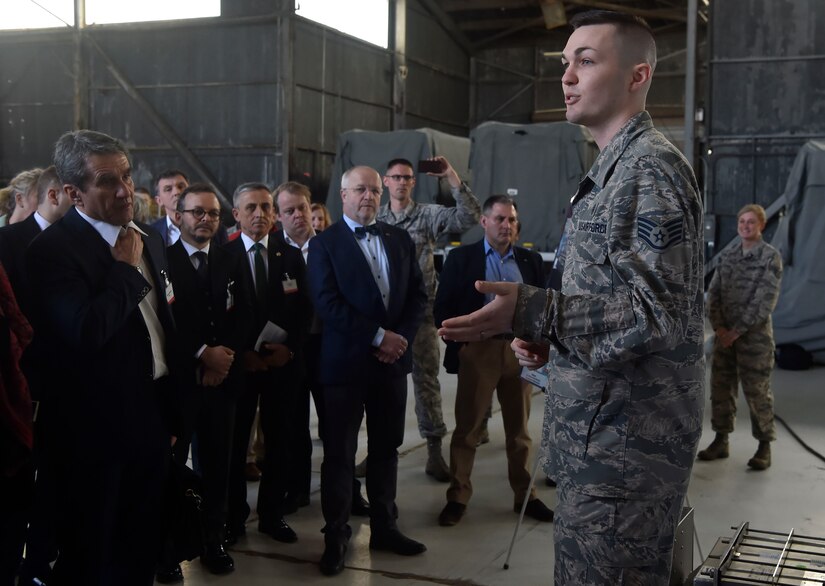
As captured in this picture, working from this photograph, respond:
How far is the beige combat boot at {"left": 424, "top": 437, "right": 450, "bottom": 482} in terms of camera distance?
5.51 m

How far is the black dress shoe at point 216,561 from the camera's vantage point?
3.99 meters

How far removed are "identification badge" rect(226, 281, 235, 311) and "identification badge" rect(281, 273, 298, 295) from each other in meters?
0.46

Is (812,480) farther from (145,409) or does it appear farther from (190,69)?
(190,69)

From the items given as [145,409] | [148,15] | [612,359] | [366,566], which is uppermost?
[148,15]

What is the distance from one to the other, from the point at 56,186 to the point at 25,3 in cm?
1482

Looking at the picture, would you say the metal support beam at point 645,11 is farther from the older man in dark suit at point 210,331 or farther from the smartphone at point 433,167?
the older man in dark suit at point 210,331

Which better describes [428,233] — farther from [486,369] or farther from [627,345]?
[627,345]

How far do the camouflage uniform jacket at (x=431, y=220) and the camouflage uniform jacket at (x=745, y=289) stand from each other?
1742 millimetres

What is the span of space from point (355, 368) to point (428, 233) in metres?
1.95

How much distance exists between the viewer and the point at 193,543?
298cm

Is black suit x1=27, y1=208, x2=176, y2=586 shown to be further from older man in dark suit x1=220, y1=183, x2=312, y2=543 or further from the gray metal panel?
the gray metal panel

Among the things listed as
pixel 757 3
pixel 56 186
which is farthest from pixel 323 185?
pixel 56 186

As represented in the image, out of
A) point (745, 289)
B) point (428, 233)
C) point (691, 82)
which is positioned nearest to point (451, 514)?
point (428, 233)

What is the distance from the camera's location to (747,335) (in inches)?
235
